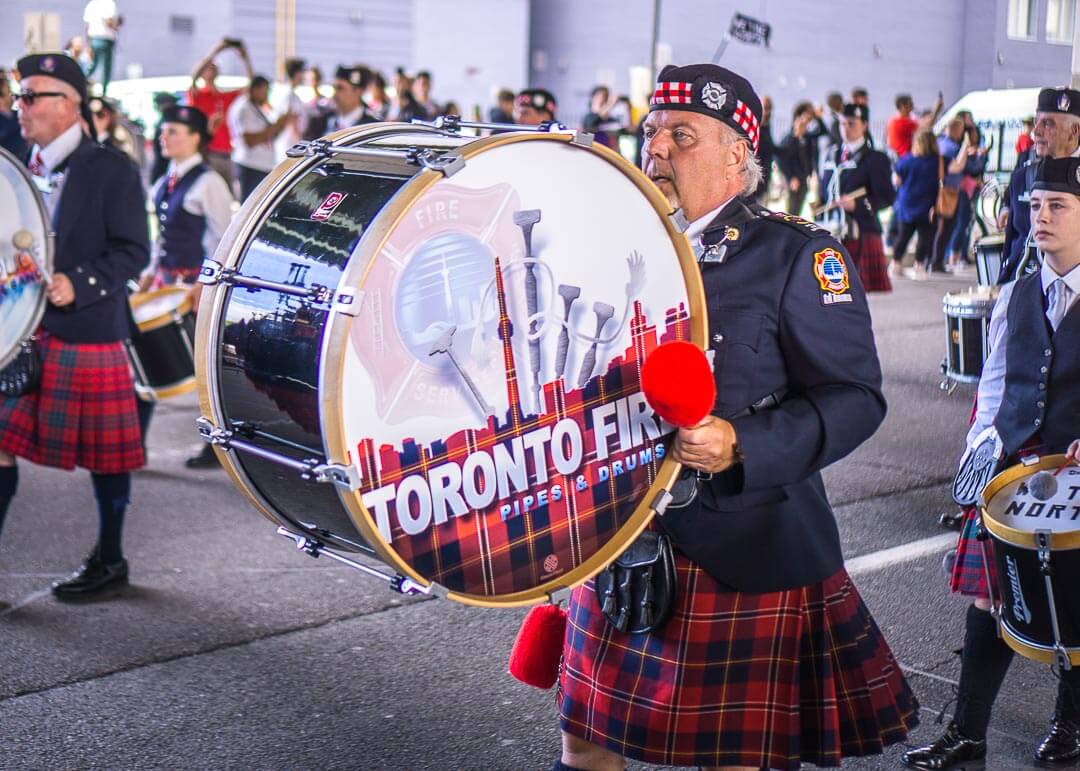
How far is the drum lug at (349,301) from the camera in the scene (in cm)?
190

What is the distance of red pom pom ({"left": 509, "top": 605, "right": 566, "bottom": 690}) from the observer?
265 cm

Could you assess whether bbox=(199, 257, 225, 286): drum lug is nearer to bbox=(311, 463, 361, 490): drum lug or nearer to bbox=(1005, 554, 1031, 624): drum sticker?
bbox=(311, 463, 361, 490): drum lug

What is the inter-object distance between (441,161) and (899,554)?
3640 mm

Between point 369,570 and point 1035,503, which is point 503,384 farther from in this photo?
point 1035,503

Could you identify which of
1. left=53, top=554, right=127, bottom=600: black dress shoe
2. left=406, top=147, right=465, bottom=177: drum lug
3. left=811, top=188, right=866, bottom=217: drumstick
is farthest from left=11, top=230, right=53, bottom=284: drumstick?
left=811, top=188, right=866, bottom=217: drumstick

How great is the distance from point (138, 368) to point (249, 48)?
22732mm

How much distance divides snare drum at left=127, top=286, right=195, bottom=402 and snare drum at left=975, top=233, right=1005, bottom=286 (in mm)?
3303

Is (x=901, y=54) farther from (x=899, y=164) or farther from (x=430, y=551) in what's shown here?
(x=430, y=551)

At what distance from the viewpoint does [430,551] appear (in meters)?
2.01

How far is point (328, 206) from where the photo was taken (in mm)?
2104

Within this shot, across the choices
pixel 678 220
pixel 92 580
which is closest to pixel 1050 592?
pixel 678 220

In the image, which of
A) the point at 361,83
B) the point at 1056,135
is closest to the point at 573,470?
the point at 1056,135

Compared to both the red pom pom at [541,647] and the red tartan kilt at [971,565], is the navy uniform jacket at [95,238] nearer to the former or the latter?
the red pom pom at [541,647]

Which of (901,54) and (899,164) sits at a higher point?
(901,54)
